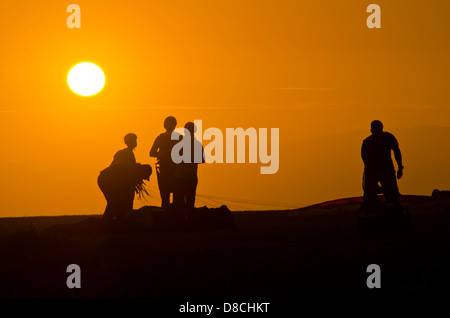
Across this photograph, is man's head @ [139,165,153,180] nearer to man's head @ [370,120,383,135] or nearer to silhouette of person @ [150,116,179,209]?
silhouette of person @ [150,116,179,209]

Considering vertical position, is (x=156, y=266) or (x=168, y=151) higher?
(x=168, y=151)

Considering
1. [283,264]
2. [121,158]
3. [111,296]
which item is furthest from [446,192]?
[111,296]

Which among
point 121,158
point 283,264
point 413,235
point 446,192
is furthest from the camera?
point 446,192

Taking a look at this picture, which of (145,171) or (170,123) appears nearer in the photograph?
(145,171)

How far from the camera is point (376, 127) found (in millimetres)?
15570

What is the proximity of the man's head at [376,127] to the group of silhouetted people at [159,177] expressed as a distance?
3425 millimetres

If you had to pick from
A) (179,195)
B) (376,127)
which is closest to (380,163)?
(376,127)

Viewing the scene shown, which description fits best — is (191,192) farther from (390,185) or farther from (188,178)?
(390,185)

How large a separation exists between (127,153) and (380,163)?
5.08m

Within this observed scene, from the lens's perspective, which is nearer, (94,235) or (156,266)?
(156,266)

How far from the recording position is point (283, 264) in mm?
10812
